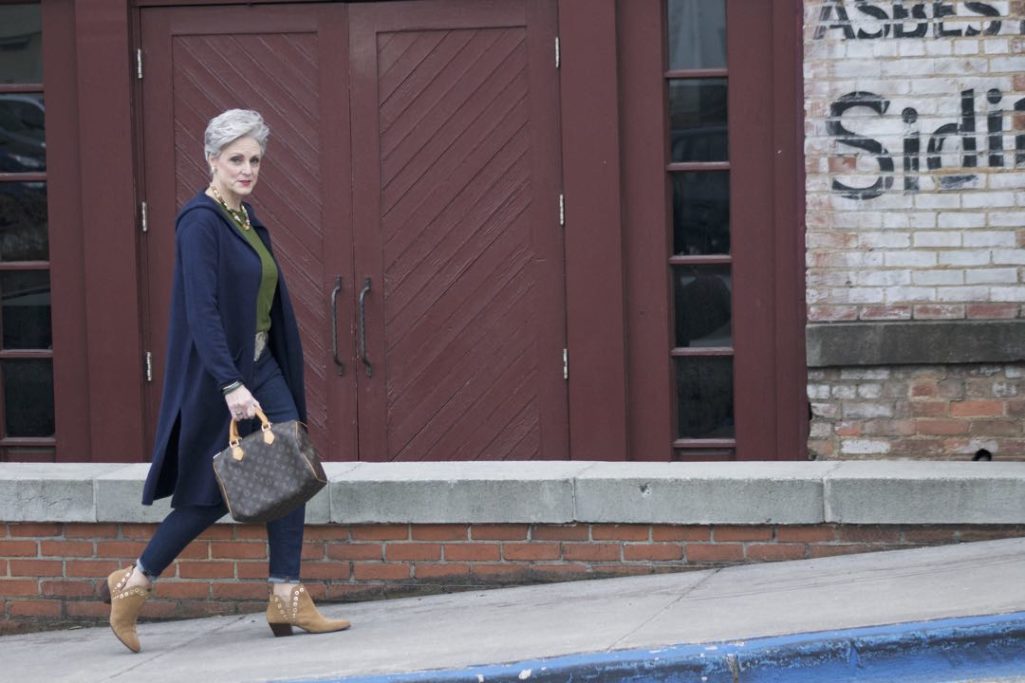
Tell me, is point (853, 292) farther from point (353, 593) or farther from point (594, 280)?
point (353, 593)

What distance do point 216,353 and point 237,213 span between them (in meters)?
0.55

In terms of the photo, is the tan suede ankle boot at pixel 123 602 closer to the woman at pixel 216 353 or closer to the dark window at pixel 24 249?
the woman at pixel 216 353

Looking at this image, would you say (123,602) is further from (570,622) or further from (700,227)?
(700,227)

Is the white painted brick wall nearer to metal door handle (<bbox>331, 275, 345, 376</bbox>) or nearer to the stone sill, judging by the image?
the stone sill

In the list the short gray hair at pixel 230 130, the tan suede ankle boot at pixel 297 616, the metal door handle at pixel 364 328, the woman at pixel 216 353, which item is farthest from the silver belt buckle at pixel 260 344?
the metal door handle at pixel 364 328

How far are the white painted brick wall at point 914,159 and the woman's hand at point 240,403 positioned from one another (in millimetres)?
3207

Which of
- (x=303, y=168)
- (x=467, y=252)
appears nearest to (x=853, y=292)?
(x=467, y=252)

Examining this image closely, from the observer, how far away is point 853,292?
8133 millimetres

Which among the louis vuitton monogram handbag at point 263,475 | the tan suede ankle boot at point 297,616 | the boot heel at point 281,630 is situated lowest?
the boot heel at point 281,630

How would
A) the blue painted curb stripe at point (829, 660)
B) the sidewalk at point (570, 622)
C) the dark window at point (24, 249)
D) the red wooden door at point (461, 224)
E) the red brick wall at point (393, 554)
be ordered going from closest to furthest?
the blue painted curb stripe at point (829, 660), the sidewalk at point (570, 622), the red brick wall at point (393, 554), the red wooden door at point (461, 224), the dark window at point (24, 249)

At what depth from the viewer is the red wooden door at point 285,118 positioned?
859cm

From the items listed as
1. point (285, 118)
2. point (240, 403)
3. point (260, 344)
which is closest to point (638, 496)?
point (260, 344)

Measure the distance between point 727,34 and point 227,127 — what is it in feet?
10.2

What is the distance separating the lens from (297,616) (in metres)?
6.30
